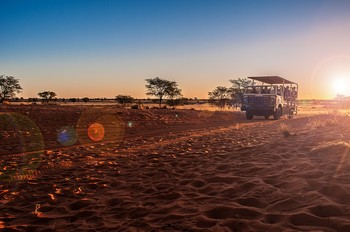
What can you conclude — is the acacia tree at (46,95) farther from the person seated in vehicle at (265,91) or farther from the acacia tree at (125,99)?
the person seated in vehicle at (265,91)

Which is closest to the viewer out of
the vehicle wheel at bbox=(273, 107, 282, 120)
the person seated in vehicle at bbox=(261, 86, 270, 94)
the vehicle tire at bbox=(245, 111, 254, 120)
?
the vehicle wheel at bbox=(273, 107, 282, 120)

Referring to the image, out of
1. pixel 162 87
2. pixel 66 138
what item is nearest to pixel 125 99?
pixel 162 87

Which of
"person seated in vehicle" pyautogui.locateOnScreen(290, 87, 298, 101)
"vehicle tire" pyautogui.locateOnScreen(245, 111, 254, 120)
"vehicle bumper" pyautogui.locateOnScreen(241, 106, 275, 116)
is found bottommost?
"vehicle tire" pyautogui.locateOnScreen(245, 111, 254, 120)

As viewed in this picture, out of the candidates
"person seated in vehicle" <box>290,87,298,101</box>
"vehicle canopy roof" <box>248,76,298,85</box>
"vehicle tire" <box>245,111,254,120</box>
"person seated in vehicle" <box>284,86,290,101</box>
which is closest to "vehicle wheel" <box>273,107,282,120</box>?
"vehicle tire" <box>245,111,254,120</box>

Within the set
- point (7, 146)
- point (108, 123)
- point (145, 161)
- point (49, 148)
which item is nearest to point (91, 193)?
point (145, 161)

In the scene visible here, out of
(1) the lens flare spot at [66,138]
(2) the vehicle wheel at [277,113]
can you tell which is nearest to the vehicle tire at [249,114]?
(2) the vehicle wheel at [277,113]

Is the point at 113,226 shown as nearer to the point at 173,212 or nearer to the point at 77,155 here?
the point at 173,212

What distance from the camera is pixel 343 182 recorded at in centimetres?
491

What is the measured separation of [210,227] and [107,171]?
3964mm

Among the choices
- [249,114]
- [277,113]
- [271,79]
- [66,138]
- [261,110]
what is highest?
[271,79]

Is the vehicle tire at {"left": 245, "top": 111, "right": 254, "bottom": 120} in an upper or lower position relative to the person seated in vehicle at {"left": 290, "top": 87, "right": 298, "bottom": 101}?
lower

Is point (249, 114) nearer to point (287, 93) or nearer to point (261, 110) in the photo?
point (261, 110)

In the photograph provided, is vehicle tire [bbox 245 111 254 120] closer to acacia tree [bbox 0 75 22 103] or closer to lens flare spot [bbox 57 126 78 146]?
lens flare spot [bbox 57 126 78 146]

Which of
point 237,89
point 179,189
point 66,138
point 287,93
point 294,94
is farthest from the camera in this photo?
point 237,89
